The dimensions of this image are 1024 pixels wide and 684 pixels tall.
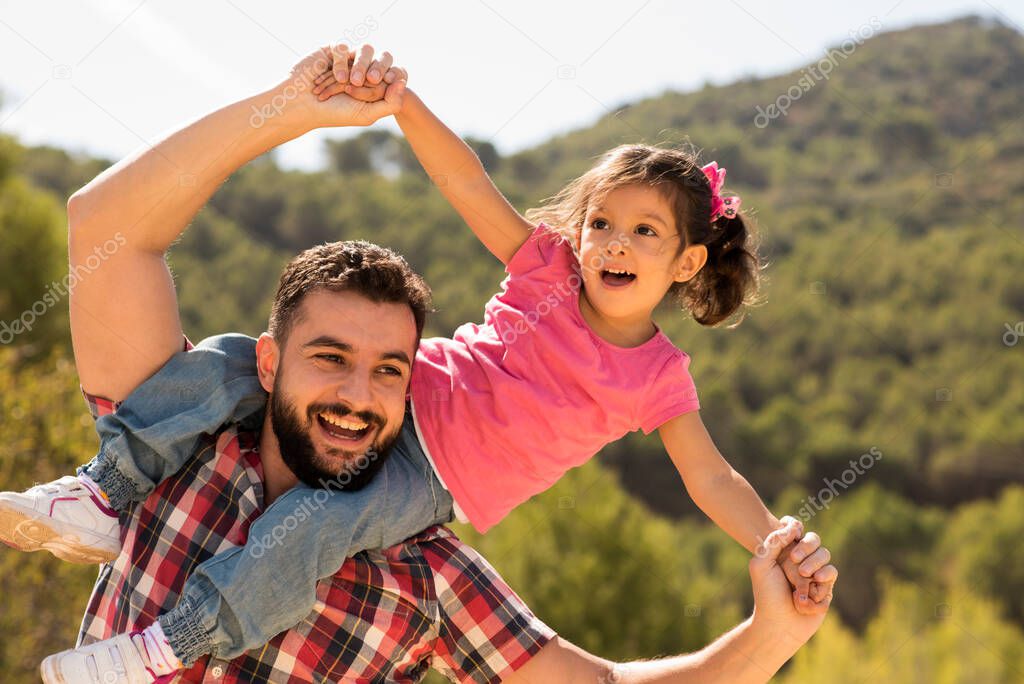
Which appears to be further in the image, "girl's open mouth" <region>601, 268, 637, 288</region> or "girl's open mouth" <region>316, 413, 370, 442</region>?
"girl's open mouth" <region>601, 268, 637, 288</region>

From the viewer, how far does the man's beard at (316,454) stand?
2.61 metres

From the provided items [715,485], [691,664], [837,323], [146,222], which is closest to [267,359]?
[146,222]

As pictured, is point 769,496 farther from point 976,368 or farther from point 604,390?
point 604,390

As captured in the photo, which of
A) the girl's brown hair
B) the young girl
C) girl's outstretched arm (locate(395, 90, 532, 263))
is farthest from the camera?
the girl's brown hair

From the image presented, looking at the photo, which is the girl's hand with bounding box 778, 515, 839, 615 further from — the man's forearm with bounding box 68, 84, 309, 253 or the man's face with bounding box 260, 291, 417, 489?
the man's forearm with bounding box 68, 84, 309, 253

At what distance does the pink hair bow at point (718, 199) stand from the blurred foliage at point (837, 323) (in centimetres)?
1758

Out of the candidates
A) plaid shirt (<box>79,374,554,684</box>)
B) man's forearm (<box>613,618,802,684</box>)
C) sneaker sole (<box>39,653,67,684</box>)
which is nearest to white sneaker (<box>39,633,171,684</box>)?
sneaker sole (<box>39,653,67,684</box>)

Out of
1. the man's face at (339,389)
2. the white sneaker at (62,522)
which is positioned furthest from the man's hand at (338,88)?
the white sneaker at (62,522)

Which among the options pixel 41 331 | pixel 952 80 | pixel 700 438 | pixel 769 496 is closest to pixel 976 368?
pixel 769 496

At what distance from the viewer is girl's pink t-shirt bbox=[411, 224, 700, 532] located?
9.38 ft

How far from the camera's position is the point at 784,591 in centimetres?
260

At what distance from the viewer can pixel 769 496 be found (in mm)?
39438

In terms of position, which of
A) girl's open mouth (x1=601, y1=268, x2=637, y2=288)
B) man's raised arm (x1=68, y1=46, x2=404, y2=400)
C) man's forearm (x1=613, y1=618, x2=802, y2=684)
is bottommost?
man's forearm (x1=613, y1=618, x2=802, y2=684)

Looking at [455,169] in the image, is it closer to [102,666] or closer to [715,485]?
[715,485]
